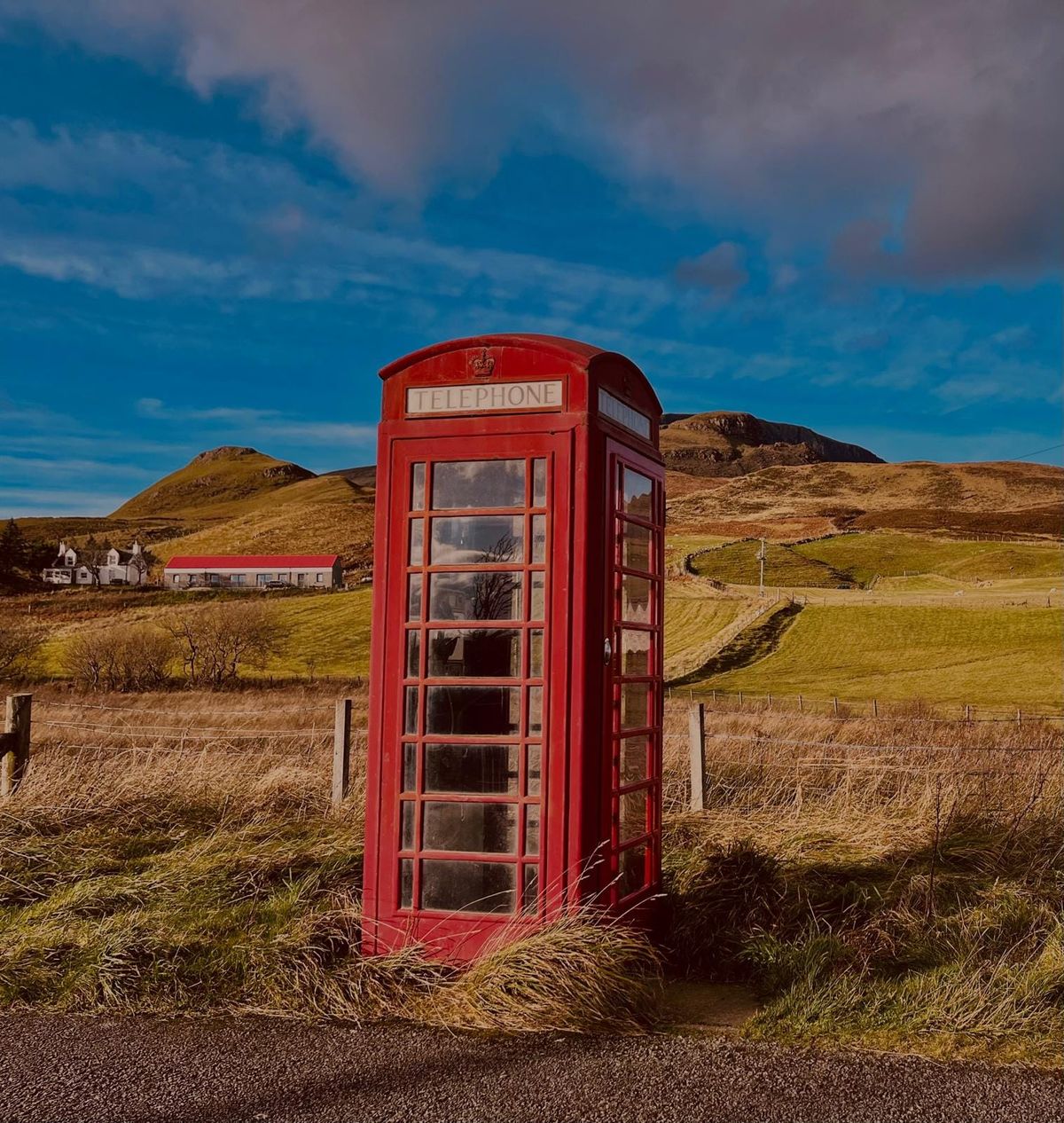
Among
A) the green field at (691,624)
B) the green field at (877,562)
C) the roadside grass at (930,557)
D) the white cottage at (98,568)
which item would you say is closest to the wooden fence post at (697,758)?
the green field at (691,624)

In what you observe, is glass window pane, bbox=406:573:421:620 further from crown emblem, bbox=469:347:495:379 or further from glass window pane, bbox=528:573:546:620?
crown emblem, bbox=469:347:495:379

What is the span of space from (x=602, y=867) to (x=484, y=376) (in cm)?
229

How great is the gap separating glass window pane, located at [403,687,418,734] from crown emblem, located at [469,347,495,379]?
4.86ft

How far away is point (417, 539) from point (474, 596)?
0.39m

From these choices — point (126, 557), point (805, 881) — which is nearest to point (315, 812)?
point (805, 881)

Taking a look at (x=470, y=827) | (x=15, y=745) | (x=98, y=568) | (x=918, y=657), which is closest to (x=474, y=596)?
(x=470, y=827)

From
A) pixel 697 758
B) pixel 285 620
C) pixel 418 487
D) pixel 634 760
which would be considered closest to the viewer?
pixel 418 487

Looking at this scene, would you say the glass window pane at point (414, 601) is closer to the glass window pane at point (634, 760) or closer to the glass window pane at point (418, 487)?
the glass window pane at point (418, 487)

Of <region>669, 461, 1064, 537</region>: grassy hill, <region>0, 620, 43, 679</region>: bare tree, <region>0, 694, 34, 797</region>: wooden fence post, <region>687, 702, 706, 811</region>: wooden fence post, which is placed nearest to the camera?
<region>0, 694, 34, 797</region>: wooden fence post

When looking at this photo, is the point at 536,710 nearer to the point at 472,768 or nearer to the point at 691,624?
the point at 472,768

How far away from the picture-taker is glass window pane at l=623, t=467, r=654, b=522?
17.3 ft

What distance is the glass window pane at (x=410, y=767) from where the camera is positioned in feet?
16.1

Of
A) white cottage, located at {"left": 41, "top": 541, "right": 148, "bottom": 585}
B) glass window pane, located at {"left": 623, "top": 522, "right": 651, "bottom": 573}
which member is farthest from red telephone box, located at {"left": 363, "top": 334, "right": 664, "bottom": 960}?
white cottage, located at {"left": 41, "top": 541, "right": 148, "bottom": 585}

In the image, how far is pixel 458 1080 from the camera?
12.4 ft
